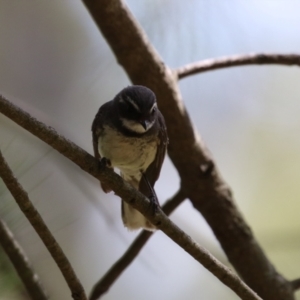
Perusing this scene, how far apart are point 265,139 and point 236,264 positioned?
77 cm

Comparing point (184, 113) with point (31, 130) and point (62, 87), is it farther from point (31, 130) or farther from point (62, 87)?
point (31, 130)

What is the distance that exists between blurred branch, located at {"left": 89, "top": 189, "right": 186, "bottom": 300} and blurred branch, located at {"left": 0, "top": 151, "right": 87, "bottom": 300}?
0.66m

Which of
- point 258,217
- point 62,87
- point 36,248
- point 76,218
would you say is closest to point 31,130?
point 36,248

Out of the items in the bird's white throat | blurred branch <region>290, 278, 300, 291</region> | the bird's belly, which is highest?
the bird's white throat

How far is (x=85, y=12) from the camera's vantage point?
188 centimetres

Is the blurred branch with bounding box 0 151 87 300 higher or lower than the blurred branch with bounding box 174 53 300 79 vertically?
higher

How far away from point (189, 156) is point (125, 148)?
43cm

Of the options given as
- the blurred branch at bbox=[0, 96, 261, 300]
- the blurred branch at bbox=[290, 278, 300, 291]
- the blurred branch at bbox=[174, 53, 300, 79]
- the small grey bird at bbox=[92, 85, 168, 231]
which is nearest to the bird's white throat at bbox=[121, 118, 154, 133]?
the small grey bird at bbox=[92, 85, 168, 231]

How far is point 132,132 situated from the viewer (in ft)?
4.75

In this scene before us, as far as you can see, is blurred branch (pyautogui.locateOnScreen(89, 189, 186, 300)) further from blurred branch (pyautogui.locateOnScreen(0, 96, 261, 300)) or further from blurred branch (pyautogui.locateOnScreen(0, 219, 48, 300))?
blurred branch (pyautogui.locateOnScreen(0, 96, 261, 300))

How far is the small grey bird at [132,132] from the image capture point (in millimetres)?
1406

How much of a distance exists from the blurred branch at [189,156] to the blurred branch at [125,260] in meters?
0.07

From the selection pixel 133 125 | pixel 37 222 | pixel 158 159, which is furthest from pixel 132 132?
pixel 37 222

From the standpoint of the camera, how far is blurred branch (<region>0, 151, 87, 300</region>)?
96 cm
